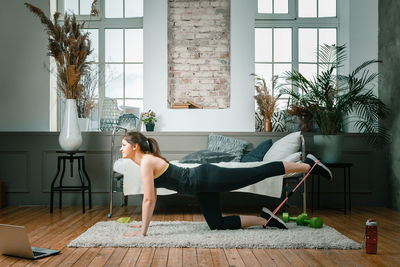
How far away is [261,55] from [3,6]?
3541mm

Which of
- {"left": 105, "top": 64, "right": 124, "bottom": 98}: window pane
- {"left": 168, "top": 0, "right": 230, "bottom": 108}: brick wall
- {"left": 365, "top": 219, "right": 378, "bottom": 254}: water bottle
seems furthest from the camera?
{"left": 105, "top": 64, "right": 124, "bottom": 98}: window pane

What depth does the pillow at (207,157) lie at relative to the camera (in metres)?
4.21

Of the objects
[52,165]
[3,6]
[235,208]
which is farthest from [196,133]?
[3,6]

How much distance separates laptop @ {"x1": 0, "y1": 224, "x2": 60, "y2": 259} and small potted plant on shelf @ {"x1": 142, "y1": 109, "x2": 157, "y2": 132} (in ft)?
8.72

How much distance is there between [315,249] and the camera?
2.61 metres

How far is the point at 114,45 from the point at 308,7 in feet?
9.53

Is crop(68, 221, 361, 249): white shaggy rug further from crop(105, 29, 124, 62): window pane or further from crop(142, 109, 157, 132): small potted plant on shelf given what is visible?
crop(105, 29, 124, 62): window pane

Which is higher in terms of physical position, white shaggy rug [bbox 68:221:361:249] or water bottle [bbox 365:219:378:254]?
water bottle [bbox 365:219:378:254]

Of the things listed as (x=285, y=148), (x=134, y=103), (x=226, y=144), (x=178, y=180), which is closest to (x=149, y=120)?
(x=134, y=103)

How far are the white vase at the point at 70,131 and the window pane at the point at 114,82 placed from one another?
1.28m

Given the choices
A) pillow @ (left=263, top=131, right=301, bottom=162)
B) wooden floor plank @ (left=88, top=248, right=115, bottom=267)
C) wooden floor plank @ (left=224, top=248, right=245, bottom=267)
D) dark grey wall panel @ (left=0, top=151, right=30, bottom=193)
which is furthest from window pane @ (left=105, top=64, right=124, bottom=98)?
wooden floor plank @ (left=224, top=248, right=245, bottom=267)

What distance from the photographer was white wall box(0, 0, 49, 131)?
494cm

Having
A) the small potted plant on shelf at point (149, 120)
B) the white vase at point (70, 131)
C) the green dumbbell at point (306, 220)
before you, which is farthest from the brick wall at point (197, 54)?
the green dumbbell at point (306, 220)

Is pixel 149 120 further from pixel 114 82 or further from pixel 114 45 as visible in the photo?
pixel 114 45
